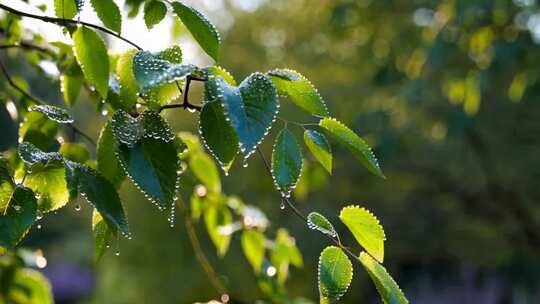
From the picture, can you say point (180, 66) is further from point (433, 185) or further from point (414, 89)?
point (433, 185)

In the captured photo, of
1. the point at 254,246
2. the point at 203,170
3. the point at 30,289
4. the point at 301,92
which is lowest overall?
the point at 30,289

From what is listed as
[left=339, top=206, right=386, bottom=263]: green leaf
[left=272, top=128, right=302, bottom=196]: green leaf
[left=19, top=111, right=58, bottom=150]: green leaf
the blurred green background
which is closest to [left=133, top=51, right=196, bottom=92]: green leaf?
[left=272, top=128, right=302, bottom=196]: green leaf

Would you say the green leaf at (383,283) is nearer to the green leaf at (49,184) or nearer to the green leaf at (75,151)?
the green leaf at (49,184)

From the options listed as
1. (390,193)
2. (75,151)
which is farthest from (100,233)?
(390,193)

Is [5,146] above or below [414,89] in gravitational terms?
above

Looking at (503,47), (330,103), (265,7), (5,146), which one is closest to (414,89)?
(503,47)

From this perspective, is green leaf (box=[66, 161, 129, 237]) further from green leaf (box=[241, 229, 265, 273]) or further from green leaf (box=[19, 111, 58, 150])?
green leaf (box=[241, 229, 265, 273])

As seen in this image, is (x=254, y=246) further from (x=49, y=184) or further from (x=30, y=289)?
(x=49, y=184)
